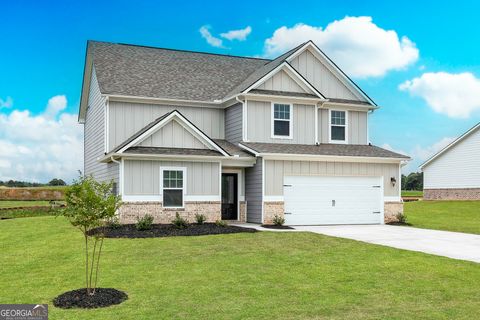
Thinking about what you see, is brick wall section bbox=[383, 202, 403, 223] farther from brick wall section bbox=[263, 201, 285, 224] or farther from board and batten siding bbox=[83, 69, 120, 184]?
board and batten siding bbox=[83, 69, 120, 184]

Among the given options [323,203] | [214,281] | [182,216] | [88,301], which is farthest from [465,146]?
[88,301]

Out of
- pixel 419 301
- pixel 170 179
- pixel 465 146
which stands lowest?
pixel 419 301

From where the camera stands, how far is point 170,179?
69.3 feet

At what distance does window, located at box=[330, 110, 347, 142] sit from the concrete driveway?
5.29 m

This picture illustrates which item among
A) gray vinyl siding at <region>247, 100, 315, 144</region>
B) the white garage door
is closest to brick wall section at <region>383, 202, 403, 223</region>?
the white garage door

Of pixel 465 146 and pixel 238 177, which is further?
pixel 465 146

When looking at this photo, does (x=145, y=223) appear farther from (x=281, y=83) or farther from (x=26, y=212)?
(x=26, y=212)

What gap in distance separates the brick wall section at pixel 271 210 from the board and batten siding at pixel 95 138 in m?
6.22

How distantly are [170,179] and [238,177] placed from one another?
12.8 feet

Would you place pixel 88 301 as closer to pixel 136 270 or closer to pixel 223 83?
pixel 136 270

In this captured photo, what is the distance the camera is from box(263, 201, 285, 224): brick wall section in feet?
73.0

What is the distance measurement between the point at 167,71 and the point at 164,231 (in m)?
10.7

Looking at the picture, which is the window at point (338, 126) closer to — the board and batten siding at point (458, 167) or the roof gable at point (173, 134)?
the roof gable at point (173, 134)

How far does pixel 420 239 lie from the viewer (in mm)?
18094
